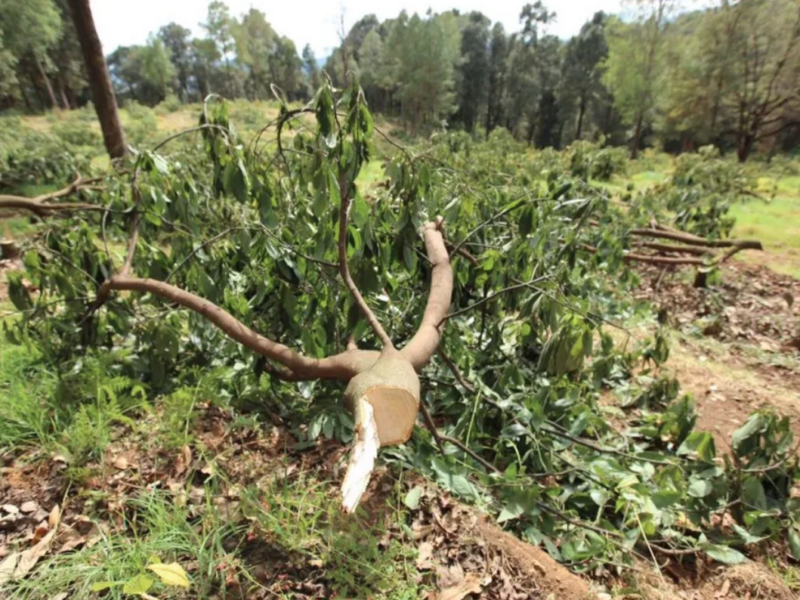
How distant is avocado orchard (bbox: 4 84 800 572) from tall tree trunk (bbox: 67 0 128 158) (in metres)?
3.01

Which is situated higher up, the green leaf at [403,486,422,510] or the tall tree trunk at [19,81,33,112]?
the tall tree trunk at [19,81,33,112]

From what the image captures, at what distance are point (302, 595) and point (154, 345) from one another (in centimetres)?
137

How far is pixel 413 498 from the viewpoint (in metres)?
1.55

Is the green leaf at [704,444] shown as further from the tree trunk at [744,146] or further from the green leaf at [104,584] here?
the tree trunk at [744,146]

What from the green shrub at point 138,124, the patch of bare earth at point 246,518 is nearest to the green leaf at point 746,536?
the patch of bare earth at point 246,518

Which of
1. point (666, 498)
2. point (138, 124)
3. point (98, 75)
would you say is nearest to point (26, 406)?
point (666, 498)

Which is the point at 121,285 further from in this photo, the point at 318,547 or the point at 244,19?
the point at 244,19

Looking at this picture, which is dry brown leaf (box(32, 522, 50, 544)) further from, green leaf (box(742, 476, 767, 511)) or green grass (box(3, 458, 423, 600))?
green leaf (box(742, 476, 767, 511))

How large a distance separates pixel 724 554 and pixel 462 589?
1063 millimetres

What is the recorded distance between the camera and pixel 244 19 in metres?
34.1

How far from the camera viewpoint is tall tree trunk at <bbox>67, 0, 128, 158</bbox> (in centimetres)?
457

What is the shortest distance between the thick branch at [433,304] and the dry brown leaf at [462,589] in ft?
2.28

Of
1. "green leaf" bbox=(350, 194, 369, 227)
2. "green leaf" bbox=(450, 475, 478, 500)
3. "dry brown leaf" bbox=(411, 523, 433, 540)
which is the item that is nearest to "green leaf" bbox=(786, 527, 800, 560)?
"green leaf" bbox=(450, 475, 478, 500)

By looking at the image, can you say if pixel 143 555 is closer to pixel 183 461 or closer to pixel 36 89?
pixel 183 461
